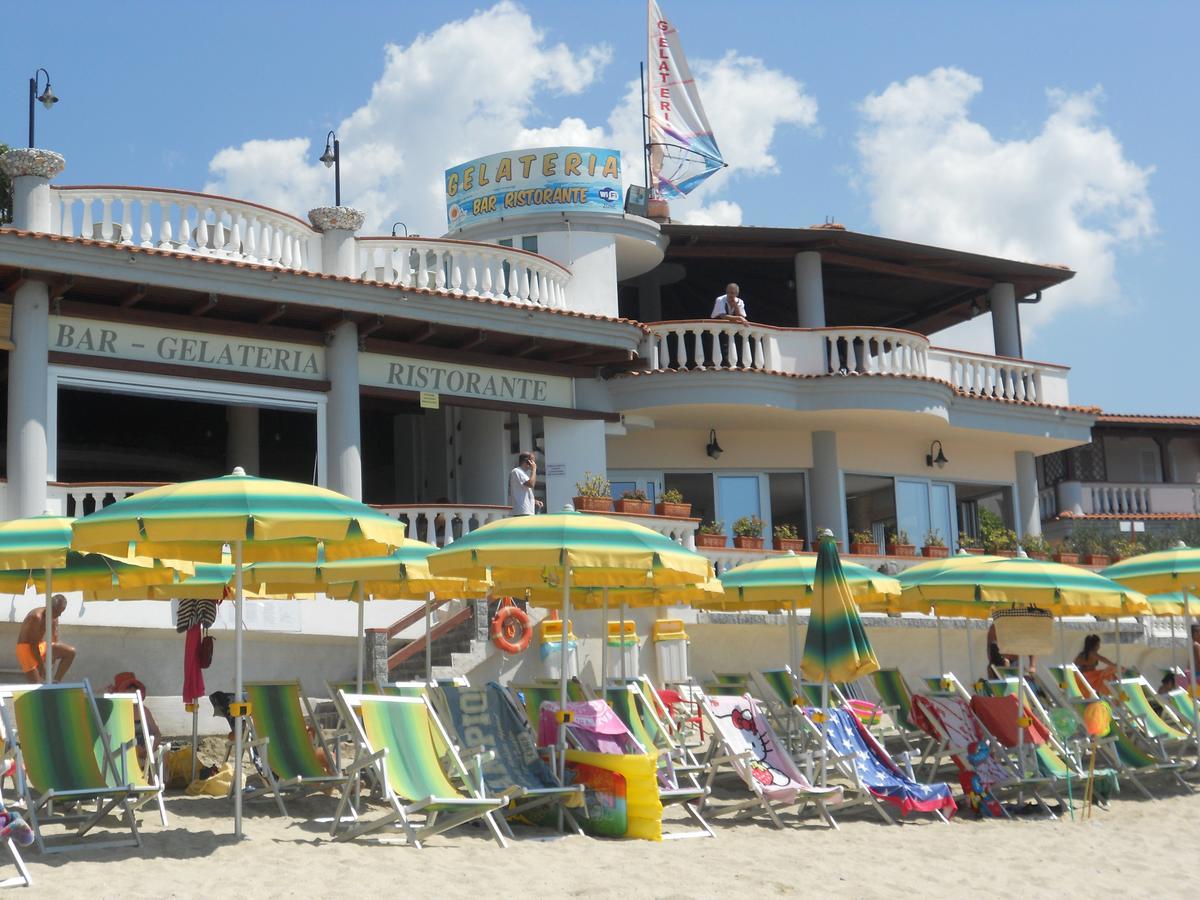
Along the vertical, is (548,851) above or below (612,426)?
below

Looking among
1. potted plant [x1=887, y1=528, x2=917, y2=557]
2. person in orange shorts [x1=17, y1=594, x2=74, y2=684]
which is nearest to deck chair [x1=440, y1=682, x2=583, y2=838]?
person in orange shorts [x1=17, y1=594, x2=74, y2=684]

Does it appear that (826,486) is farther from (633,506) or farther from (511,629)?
(511,629)

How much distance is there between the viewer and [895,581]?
14.8m

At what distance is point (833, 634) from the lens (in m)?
11.5

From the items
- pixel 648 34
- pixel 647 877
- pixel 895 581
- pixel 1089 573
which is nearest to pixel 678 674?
pixel 895 581

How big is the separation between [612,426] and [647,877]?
43.4 ft

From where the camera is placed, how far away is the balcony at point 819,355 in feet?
71.7

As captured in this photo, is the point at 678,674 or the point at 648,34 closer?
the point at 678,674

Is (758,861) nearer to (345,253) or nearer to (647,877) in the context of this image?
(647,877)

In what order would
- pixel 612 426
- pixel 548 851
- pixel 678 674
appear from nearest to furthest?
pixel 548 851 < pixel 678 674 < pixel 612 426

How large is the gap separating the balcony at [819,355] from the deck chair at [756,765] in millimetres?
10344

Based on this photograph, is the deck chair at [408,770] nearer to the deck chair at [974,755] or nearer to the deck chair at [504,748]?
the deck chair at [504,748]

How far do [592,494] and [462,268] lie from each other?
3356 mm

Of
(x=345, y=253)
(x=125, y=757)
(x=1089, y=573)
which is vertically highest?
(x=345, y=253)
